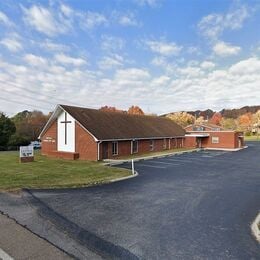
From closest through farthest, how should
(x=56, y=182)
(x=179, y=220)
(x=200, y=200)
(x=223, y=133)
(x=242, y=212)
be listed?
(x=179, y=220) → (x=242, y=212) → (x=200, y=200) → (x=56, y=182) → (x=223, y=133)

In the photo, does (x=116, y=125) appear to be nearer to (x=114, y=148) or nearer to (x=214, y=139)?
(x=114, y=148)

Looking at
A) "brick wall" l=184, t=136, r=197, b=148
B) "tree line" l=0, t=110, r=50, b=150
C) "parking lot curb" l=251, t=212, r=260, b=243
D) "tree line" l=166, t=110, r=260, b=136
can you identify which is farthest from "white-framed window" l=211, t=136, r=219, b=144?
"parking lot curb" l=251, t=212, r=260, b=243

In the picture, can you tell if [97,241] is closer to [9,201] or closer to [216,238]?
[216,238]

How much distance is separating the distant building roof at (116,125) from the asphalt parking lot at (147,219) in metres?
16.1

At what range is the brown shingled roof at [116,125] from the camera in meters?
30.5

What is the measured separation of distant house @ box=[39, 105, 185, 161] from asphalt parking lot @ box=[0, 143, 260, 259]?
48.4 ft

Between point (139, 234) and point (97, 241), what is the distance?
1218mm

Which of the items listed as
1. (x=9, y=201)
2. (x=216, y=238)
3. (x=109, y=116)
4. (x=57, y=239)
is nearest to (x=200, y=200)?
(x=216, y=238)

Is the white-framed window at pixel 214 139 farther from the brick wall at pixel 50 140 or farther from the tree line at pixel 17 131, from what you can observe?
the tree line at pixel 17 131

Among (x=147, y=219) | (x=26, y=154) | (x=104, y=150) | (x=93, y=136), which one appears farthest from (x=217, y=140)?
(x=147, y=219)

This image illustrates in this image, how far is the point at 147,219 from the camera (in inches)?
354

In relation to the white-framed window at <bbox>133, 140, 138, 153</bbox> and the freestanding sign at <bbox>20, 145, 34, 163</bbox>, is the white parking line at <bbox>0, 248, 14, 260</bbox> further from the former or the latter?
the white-framed window at <bbox>133, 140, 138, 153</bbox>

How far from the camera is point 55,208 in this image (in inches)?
398

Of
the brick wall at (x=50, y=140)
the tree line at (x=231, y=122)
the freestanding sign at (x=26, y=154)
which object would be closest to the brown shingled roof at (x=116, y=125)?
the brick wall at (x=50, y=140)
